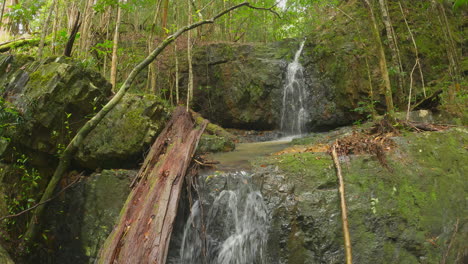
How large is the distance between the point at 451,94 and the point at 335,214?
671 cm

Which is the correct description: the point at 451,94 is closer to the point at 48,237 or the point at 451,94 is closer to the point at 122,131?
the point at 122,131

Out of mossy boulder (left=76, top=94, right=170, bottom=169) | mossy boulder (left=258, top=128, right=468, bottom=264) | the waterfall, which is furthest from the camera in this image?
the waterfall

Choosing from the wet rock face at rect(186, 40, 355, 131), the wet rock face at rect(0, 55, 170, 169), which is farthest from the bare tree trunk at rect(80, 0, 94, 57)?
the wet rock face at rect(186, 40, 355, 131)

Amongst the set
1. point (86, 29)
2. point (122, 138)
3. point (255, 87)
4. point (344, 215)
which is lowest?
point (344, 215)

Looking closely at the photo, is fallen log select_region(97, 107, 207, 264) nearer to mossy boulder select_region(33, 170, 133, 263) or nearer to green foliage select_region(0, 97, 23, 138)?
mossy boulder select_region(33, 170, 133, 263)

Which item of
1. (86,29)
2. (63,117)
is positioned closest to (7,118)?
(63,117)

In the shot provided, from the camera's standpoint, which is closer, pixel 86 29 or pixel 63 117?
pixel 63 117

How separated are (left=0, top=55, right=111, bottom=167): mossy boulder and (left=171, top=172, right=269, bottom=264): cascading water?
9.00ft

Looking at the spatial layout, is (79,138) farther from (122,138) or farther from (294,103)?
(294,103)

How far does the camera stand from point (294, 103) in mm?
11102

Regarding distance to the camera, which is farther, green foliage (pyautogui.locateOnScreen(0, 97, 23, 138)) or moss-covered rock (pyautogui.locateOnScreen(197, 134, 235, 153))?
moss-covered rock (pyautogui.locateOnScreen(197, 134, 235, 153))

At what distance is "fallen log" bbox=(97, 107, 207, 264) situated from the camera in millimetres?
3094

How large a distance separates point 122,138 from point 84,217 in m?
1.45

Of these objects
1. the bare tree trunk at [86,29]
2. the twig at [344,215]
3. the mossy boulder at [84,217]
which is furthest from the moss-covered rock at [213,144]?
the bare tree trunk at [86,29]
